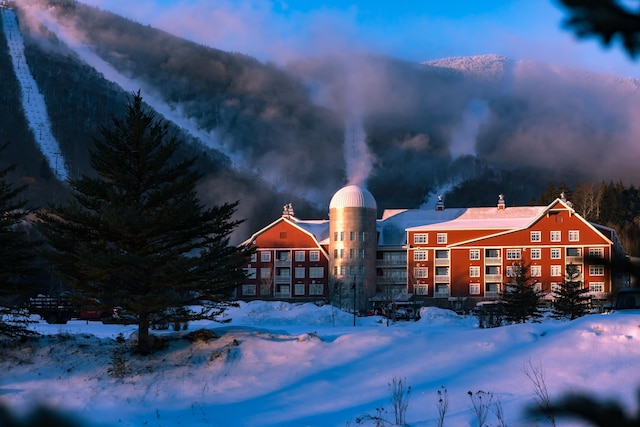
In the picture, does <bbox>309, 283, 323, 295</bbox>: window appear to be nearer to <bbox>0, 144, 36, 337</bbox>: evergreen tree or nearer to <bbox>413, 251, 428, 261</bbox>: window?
<bbox>413, 251, 428, 261</bbox>: window

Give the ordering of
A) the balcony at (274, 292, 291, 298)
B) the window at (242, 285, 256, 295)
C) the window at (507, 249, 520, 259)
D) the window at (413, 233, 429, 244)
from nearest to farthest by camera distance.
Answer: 1. the window at (507, 249, 520, 259)
2. the window at (413, 233, 429, 244)
3. the balcony at (274, 292, 291, 298)
4. the window at (242, 285, 256, 295)

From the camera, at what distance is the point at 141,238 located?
23.6 meters

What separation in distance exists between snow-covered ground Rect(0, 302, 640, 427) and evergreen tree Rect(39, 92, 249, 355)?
1.93 m

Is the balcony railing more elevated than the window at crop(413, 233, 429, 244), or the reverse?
the window at crop(413, 233, 429, 244)

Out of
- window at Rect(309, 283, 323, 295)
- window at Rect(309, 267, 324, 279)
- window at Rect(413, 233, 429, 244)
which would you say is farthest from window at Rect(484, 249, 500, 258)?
window at Rect(309, 283, 323, 295)

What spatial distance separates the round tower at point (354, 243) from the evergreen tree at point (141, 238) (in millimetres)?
68396

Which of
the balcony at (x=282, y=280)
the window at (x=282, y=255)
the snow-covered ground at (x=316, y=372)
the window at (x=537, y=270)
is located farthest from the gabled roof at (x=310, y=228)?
the snow-covered ground at (x=316, y=372)

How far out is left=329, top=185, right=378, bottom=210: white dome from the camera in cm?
9412

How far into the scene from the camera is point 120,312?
23375 millimetres

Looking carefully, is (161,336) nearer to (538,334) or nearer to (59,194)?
(538,334)

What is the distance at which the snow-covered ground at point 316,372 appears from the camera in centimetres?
1873

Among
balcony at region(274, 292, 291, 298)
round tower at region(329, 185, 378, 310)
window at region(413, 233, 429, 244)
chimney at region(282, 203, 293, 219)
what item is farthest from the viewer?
chimney at region(282, 203, 293, 219)

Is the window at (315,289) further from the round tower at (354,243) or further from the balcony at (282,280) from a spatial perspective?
the round tower at (354,243)

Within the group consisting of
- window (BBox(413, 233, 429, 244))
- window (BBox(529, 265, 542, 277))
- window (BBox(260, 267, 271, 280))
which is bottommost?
window (BBox(260, 267, 271, 280))
